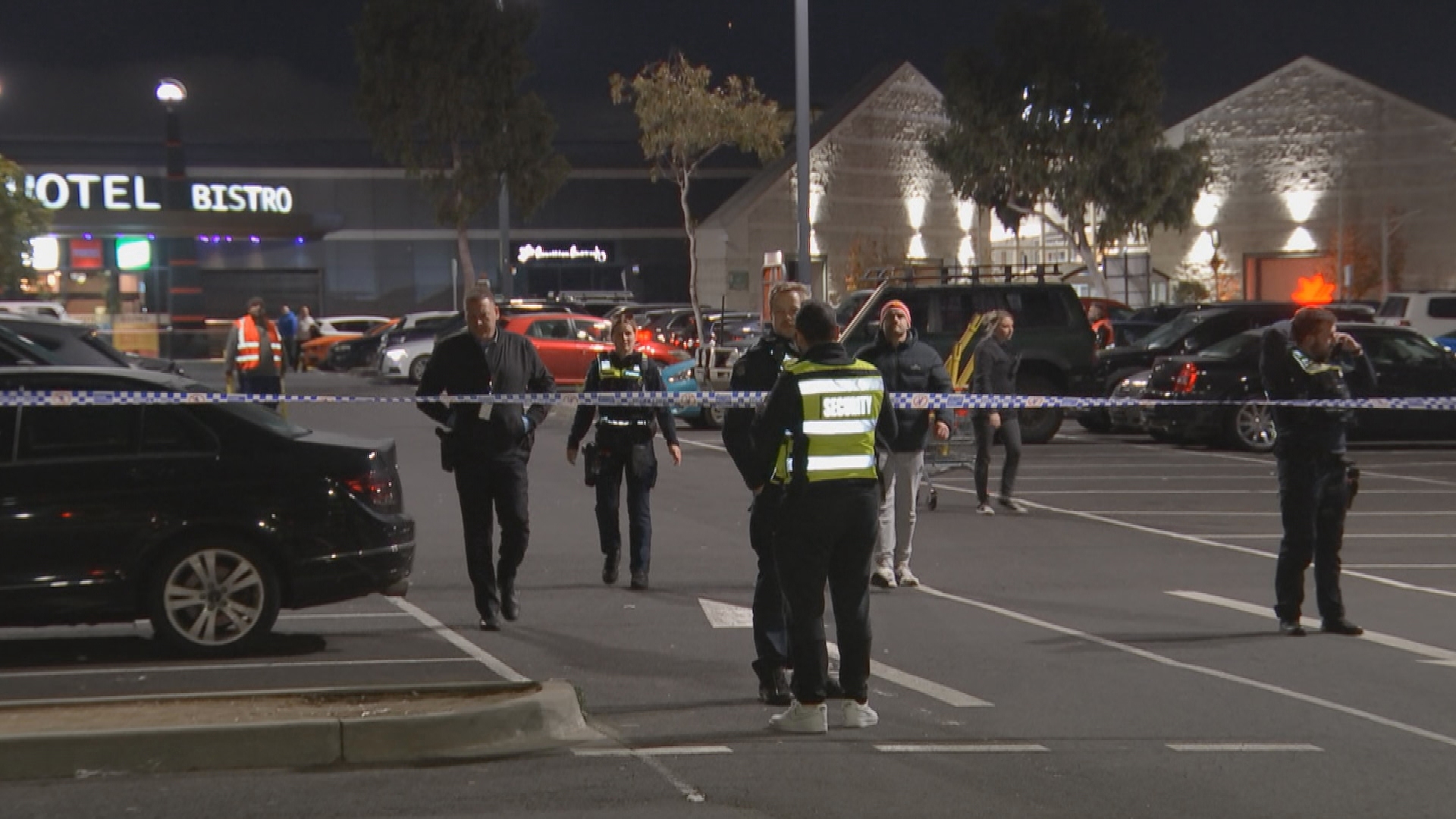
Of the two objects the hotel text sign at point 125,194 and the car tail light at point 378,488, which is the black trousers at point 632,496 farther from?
the hotel text sign at point 125,194

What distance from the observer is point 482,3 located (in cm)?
5716

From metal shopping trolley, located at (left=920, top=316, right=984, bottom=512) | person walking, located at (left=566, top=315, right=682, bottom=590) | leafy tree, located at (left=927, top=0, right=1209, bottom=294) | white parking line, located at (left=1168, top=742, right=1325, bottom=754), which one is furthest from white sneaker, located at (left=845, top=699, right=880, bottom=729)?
leafy tree, located at (left=927, top=0, right=1209, bottom=294)

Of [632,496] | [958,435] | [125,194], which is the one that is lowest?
[632,496]

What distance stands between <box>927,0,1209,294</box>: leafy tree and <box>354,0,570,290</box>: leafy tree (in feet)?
45.2

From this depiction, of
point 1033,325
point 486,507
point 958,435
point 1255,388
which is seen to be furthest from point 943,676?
point 1033,325

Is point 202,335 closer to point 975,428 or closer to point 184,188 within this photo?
point 184,188

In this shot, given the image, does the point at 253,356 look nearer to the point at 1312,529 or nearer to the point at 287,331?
the point at 1312,529

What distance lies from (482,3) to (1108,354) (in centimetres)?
3588

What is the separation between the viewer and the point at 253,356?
21641mm

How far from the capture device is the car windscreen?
25844 millimetres

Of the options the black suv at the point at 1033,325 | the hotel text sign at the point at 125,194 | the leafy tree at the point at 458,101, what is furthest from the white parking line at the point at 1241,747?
the hotel text sign at the point at 125,194

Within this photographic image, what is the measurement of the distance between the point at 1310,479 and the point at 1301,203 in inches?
→ 1993

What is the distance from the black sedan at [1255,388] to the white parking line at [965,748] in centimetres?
1514

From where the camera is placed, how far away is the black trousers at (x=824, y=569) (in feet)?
25.5
